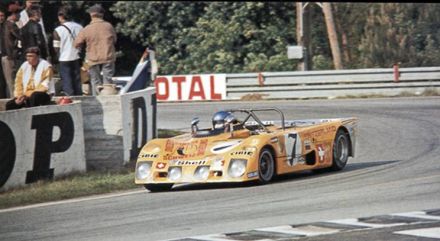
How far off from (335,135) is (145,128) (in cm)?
348

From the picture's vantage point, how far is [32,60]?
52.6ft

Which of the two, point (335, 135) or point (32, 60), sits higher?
point (32, 60)

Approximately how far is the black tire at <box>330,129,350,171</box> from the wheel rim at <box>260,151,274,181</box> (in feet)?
4.97

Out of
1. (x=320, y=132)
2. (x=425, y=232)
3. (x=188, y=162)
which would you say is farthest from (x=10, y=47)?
(x=425, y=232)

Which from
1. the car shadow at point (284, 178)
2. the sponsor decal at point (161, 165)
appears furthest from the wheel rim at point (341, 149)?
the sponsor decal at point (161, 165)

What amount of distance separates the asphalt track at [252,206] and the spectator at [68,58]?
4.13 meters

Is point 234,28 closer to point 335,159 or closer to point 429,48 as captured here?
point 429,48

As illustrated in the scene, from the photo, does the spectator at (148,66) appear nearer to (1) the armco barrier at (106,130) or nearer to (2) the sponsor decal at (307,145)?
(1) the armco barrier at (106,130)

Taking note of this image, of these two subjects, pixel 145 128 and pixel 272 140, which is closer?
pixel 272 140

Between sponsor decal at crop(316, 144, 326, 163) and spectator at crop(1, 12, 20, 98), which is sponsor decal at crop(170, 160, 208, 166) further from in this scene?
spectator at crop(1, 12, 20, 98)

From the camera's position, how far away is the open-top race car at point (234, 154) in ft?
45.8

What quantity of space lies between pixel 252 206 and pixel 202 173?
182 cm

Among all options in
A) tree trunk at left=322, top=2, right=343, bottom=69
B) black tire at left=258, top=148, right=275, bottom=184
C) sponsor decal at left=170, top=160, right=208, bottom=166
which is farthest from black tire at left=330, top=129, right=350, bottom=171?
tree trunk at left=322, top=2, right=343, bottom=69

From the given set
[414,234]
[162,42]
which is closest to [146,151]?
[414,234]
